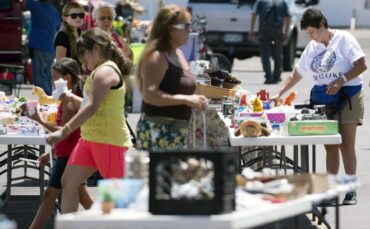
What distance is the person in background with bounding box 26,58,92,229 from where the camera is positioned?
8.60m

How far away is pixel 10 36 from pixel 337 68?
12321mm

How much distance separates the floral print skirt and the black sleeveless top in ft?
0.12

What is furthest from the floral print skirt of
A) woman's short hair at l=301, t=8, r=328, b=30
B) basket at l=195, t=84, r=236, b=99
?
basket at l=195, t=84, r=236, b=99

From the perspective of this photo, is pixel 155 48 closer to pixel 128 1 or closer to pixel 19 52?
pixel 19 52

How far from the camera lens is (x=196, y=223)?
5605 millimetres

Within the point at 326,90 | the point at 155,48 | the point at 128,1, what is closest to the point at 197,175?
the point at 155,48

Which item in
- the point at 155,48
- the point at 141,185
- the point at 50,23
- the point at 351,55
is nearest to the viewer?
the point at 141,185

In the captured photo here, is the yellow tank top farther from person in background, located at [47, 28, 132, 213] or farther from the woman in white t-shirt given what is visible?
the woman in white t-shirt

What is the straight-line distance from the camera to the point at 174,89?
7.70 m

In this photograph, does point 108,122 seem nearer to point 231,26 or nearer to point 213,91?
point 213,91

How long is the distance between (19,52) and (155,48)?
47.0 feet

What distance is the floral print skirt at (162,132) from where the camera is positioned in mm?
7809

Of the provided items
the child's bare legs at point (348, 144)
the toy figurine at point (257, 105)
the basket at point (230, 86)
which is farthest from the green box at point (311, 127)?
the basket at point (230, 86)

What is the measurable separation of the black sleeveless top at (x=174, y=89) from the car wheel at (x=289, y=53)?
20.2 m
